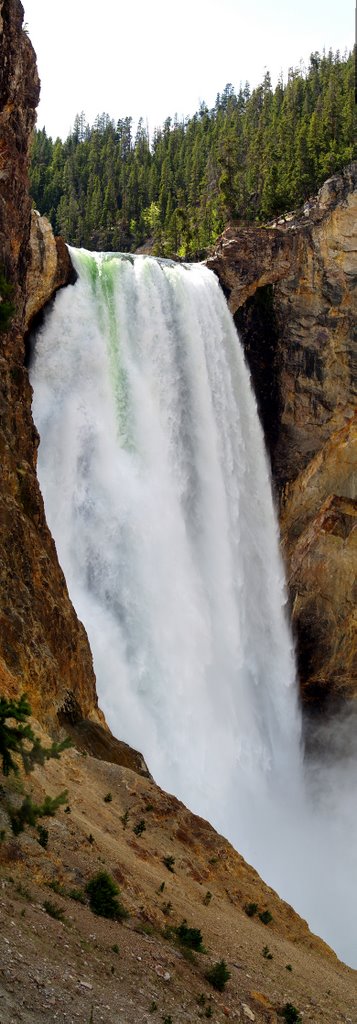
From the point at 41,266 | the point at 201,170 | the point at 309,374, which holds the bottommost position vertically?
the point at 41,266

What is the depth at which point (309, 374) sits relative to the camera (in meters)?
40.0

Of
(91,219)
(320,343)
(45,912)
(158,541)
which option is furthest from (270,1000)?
(91,219)

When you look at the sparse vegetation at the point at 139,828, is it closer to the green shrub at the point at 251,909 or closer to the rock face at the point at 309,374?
the green shrub at the point at 251,909

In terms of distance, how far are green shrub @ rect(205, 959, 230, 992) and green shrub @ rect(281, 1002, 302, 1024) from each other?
120 cm

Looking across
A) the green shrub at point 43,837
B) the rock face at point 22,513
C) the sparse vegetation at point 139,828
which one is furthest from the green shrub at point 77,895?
the rock face at point 22,513

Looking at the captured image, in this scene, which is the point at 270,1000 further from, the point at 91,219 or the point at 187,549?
the point at 91,219

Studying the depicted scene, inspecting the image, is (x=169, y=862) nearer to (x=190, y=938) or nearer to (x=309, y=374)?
(x=190, y=938)

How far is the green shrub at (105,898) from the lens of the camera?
35.6ft

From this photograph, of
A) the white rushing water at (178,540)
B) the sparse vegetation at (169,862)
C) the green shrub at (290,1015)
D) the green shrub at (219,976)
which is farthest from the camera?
the white rushing water at (178,540)

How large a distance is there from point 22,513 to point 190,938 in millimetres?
10220

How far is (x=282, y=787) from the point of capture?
107ft

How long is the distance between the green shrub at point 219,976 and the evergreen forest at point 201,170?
133 feet

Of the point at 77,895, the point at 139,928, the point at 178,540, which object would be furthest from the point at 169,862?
the point at 178,540

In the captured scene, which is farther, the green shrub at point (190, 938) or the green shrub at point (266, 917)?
the green shrub at point (266, 917)
